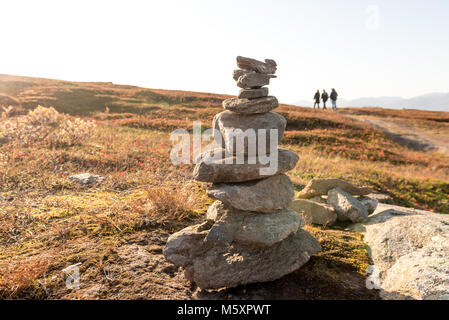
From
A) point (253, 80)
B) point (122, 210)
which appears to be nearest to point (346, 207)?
point (253, 80)

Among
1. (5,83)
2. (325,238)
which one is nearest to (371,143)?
(325,238)

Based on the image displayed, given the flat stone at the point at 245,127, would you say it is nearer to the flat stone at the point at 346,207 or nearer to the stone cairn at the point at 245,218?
the stone cairn at the point at 245,218

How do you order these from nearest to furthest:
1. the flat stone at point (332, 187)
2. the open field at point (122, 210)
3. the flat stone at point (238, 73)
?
the open field at point (122, 210) < the flat stone at point (238, 73) < the flat stone at point (332, 187)

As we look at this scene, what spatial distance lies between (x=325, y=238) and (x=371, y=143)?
865 inches

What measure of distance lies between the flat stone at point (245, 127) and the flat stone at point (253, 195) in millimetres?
672

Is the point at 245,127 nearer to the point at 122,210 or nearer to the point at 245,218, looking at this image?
the point at 245,218

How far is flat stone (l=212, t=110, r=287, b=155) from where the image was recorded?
213 inches

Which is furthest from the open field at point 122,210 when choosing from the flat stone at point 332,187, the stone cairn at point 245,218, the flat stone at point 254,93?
the flat stone at point 254,93

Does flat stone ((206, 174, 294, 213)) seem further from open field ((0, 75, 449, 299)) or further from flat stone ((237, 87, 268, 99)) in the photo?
flat stone ((237, 87, 268, 99))

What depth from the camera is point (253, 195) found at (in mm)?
5227

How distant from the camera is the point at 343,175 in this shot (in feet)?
49.4

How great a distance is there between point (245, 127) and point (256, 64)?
1.25m

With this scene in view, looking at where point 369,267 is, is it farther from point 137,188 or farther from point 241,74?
point 137,188

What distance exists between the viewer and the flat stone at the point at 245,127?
5414 mm
